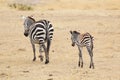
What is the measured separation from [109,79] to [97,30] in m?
14.6

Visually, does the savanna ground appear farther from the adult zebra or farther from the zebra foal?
the adult zebra

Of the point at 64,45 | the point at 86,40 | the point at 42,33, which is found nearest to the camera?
the point at 86,40

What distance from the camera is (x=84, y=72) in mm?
14992

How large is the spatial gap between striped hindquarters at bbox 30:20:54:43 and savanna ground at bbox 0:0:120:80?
0.87 meters

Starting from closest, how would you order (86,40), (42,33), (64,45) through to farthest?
1. (86,40)
2. (42,33)
3. (64,45)

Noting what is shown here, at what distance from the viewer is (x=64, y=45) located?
22.8 m

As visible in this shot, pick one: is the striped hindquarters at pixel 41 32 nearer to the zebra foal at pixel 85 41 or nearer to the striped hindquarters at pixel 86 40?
the zebra foal at pixel 85 41

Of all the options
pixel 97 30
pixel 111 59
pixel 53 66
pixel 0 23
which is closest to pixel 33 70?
pixel 53 66

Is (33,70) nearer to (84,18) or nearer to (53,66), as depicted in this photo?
(53,66)

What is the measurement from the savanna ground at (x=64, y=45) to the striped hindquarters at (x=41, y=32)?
34.3 inches

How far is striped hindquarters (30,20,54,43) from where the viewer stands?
695 inches

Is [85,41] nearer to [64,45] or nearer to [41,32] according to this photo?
[41,32]

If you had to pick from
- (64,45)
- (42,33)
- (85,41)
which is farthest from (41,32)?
(64,45)

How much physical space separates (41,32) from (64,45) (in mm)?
5273
